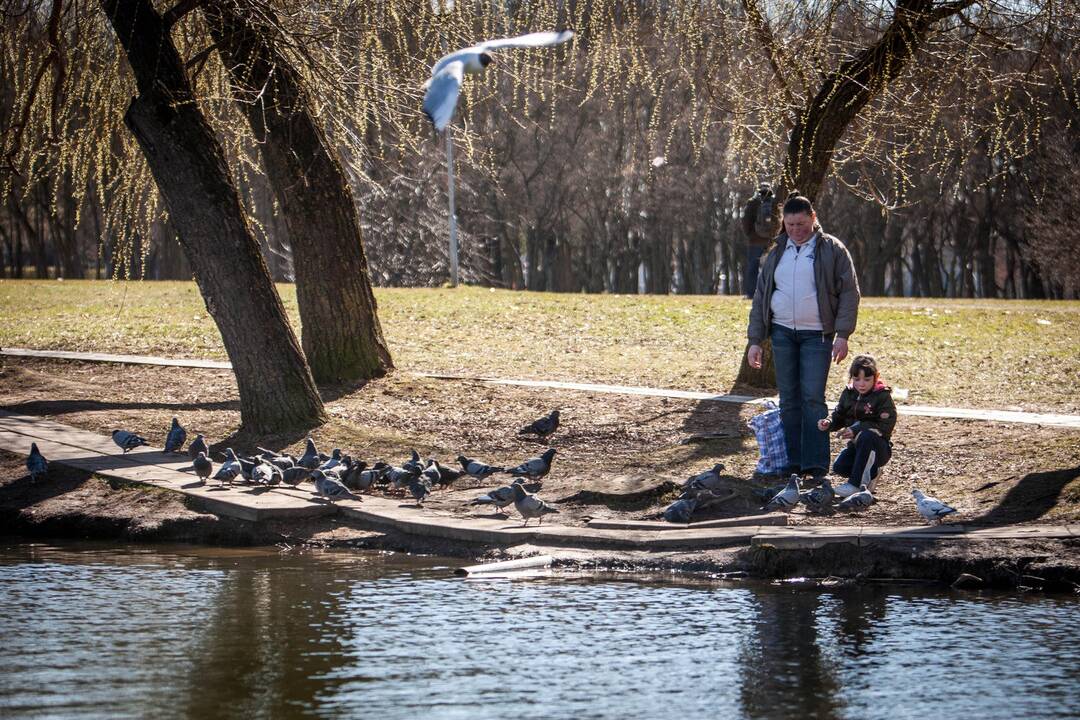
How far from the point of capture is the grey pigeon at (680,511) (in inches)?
363

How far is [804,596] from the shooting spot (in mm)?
7777

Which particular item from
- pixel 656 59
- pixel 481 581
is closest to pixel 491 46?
pixel 481 581

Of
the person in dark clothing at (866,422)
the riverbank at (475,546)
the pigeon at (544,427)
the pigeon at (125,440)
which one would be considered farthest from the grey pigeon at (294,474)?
the person in dark clothing at (866,422)

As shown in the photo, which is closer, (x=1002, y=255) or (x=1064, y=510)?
(x=1064, y=510)

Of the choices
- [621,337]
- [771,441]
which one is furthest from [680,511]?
[621,337]

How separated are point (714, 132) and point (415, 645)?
40811 mm

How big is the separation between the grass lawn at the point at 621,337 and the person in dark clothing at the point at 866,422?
441cm

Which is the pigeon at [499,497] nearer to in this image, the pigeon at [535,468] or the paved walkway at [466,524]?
the paved walkway at [466,524]

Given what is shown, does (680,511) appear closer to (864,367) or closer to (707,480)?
(707,480)

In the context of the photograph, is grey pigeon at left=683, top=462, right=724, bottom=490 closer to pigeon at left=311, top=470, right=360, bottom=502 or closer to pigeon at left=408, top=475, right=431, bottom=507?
pigeon at left=408, top=475, right=431, bottom=507

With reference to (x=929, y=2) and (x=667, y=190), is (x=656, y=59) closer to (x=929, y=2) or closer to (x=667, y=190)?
(x=929, y=2)

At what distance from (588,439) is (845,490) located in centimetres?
355

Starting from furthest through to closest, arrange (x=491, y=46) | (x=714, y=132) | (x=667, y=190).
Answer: (x=667, y=190) < (x=714, y=132) < (x=491, y=46)

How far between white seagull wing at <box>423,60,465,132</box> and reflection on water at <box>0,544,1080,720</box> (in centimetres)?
271
